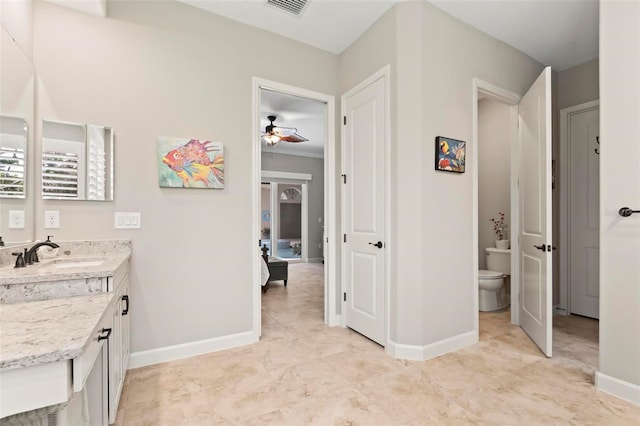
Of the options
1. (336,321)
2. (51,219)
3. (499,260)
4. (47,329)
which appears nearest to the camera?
(47,329)

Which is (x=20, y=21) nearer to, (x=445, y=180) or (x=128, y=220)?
(x=128, y=220)

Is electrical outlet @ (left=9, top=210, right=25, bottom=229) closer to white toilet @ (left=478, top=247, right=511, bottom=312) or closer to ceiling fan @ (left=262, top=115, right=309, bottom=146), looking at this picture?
ceiling fan @ (left=262, top=115, right=309, bottom=146)

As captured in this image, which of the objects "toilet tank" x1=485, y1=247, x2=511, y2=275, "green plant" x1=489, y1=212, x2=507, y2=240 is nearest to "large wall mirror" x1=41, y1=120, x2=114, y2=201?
"toilet tank" x1=485, y1=247, x2=511, y2=275

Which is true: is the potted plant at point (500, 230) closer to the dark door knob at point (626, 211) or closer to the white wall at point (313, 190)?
the dark door knob at point (626, 211)

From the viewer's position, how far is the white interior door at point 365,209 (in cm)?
273

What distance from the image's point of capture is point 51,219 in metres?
2.12

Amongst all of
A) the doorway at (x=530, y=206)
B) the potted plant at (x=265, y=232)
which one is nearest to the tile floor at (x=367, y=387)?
the doorway at (x=530, y=206)

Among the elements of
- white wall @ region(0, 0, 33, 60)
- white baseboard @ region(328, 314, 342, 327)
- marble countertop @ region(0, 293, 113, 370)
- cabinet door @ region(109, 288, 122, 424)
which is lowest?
white baseboard @ region(328, 314, 342, 327)

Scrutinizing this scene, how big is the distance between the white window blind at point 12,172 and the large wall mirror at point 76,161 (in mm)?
156

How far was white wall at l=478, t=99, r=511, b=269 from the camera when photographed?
13.6 ft

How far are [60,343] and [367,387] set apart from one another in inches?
70.3

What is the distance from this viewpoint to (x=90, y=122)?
225cm

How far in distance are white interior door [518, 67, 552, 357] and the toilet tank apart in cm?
73

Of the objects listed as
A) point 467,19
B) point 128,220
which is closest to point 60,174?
point 128,220
